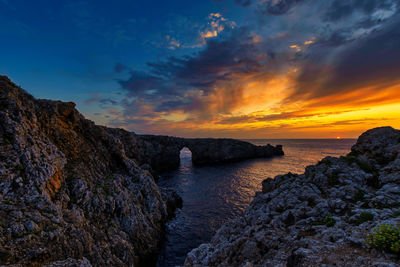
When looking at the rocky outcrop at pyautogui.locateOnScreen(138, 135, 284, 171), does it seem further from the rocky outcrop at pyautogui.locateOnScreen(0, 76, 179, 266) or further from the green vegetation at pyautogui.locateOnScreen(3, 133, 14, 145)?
the green vegetation at pyautogui.locateOnScreen(3, 133, 14, 145)

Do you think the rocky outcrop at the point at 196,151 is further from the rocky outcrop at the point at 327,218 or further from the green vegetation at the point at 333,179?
the green vegetation at the point at 333,179

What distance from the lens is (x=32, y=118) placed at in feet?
47.5

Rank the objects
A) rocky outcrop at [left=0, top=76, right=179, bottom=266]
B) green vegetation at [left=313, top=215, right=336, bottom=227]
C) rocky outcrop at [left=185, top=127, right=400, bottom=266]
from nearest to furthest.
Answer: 1. rocky outcrop at [left=185, top=127, right=400, bottom=266]
2. green vegetation at [left=313, top=215, right=336, bottom=227]
3. rocky outcrop at [left=0, top=76, right=179, bottom=266]

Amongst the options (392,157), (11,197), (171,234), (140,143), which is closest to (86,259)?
(11,197)

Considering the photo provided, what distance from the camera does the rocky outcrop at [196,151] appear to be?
87.0m

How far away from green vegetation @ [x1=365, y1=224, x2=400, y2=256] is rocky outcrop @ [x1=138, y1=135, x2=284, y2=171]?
77825mm

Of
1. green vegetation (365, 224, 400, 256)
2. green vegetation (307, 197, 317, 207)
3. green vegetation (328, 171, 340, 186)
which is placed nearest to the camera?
green vegetation (365, 224, 400, 256)

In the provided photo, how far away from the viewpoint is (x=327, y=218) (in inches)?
404

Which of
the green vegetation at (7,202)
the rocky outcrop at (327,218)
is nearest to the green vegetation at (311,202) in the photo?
the rocky outcrop at (327,218)

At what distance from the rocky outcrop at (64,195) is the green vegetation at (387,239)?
50.3 ft

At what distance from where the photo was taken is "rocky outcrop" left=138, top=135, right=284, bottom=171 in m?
87.0

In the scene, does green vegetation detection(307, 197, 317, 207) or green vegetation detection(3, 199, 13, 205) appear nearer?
green vegetation detection(3, 199, 13, 205)

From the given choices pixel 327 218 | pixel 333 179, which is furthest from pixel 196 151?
pixel 327 218

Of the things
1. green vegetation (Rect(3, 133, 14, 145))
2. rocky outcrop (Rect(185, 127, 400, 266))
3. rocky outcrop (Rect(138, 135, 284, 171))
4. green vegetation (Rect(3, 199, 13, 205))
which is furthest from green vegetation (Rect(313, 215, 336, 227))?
rocky outcrop (Rect(138, 135, 284, 171))
